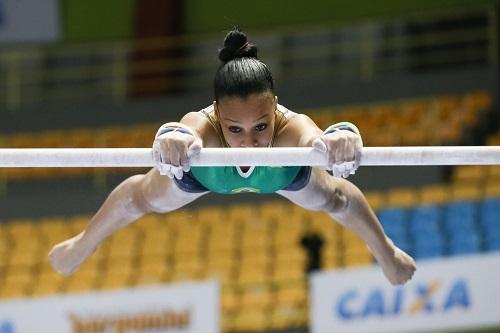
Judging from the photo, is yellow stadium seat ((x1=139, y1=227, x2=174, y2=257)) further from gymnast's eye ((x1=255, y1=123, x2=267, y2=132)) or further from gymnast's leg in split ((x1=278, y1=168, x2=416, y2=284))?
gymnast's eye ((x1=255, y1=123, x2=267, y2=132))

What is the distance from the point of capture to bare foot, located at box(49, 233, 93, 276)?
4.46 metres

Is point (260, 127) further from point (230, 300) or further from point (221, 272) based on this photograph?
point (221, 272)

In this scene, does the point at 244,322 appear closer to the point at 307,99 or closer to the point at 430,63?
the point at 307,99

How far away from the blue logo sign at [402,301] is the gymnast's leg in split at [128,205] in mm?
3204

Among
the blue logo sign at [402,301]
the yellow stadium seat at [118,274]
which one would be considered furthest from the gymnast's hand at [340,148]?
the yellow stadium seat at [118,274]

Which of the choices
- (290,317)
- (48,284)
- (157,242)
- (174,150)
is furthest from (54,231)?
(174,150)

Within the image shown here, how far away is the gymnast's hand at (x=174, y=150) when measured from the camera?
3.69 m

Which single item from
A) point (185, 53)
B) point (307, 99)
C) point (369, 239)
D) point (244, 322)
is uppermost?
point (185, 53)

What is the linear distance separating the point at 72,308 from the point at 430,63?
605 centimetres

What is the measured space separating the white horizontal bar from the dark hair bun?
43 centimetres

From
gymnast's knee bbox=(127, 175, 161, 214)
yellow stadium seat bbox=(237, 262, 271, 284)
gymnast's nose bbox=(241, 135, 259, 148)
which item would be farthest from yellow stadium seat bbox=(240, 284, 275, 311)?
gymnast's nose bbox=(241, 135, 259, 148)

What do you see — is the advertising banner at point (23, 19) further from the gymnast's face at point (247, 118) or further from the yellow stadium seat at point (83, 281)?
the gymnast's face at point (247, 118)

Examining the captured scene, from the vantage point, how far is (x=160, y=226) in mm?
9977

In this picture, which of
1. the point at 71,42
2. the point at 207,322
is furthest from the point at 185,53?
the point at 207,322
